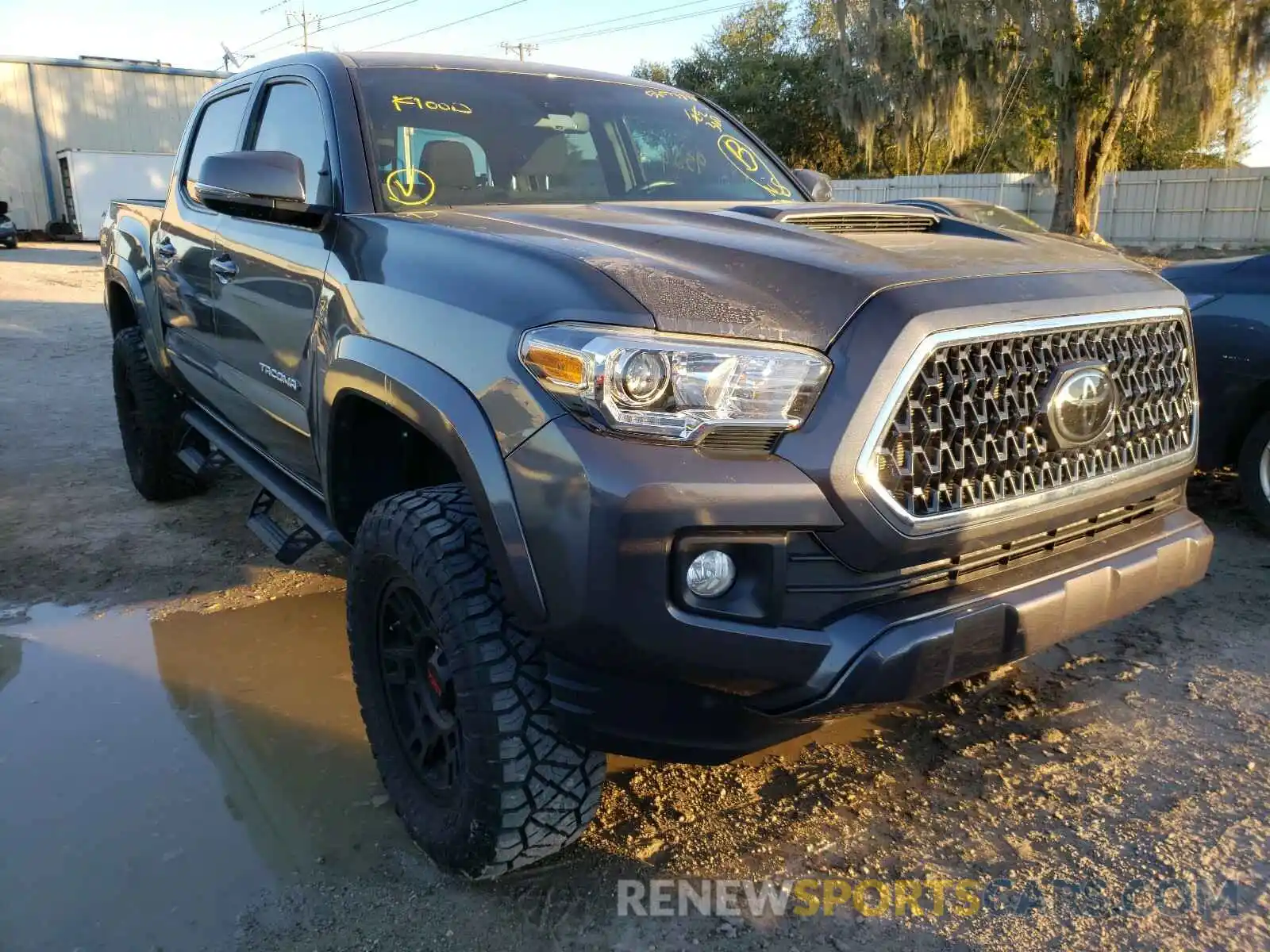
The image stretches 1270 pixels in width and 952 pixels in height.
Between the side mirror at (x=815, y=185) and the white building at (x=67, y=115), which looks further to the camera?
the white building at (x=67, y=115)

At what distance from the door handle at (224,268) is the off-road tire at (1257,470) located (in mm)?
4278

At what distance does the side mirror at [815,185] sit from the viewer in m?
3.88

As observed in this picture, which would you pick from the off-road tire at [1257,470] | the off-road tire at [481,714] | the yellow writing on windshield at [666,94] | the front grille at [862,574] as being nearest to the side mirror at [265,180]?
the off-road tire at [481,714]

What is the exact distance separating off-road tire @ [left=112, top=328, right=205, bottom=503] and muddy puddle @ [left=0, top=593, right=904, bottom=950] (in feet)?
4.30

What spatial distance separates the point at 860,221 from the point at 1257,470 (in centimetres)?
291

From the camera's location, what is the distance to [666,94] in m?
3.87

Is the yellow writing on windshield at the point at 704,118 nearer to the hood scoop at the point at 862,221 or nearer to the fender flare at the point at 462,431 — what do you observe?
the hood scoop at the point at 862,221

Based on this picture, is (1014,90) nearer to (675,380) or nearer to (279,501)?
(279,501)

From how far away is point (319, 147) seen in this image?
309 centimetres

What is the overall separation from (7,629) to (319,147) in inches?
89.4

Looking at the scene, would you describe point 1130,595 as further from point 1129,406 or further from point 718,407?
point 718,407

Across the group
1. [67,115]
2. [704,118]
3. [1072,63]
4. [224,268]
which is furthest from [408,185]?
[67,115]

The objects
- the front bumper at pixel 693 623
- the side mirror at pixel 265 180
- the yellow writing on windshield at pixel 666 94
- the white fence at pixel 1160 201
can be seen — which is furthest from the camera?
the white fence at pixel 1160 201

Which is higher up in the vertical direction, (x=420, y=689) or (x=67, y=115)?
(x=67, y=115)
